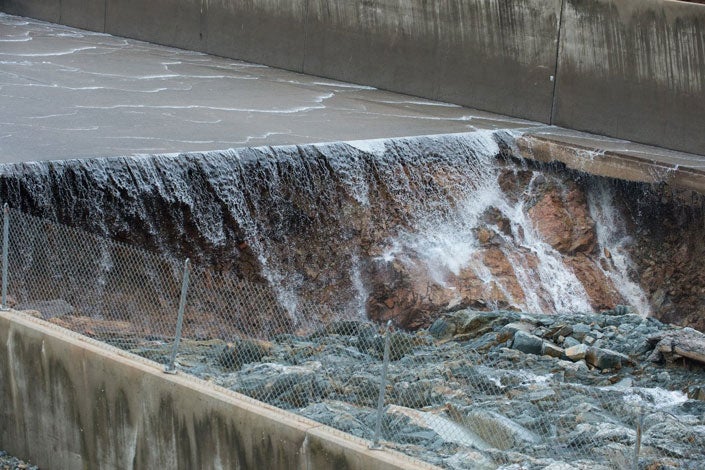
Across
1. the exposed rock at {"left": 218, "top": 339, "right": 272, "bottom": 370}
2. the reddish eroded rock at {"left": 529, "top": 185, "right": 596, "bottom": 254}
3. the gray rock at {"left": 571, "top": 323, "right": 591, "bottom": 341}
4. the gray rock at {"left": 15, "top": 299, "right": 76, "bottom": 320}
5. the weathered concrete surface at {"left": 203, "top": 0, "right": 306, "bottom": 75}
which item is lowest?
the gray rock at {"left": 571, "top": 323, "right": 591, "bottom": 341}

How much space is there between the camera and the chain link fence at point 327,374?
789 centimetres

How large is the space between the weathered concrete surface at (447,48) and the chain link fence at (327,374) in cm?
827

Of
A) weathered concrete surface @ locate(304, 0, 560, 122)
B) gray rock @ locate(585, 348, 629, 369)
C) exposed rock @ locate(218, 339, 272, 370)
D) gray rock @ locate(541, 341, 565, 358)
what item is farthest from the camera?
weathered concrete surface @ locate(304, 0, 560, 122)

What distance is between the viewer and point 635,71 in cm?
1659

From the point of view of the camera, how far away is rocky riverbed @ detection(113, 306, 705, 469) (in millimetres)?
7895

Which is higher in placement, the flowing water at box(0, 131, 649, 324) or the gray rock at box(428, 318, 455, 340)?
the flowing water at box(0, 131, 649, 324)

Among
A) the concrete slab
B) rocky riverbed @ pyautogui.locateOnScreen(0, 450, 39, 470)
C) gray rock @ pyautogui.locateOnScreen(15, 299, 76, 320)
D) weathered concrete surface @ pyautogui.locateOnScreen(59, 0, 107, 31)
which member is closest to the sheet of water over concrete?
the concrete slab

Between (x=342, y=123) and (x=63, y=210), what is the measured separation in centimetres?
515

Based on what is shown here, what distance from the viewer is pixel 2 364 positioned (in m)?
8.91

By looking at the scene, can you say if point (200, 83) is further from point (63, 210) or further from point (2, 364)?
point (2, 364)

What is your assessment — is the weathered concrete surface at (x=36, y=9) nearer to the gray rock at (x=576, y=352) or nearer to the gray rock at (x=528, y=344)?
the gray rock at (x=528, y=344)

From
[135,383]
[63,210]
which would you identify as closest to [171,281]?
[135,383]

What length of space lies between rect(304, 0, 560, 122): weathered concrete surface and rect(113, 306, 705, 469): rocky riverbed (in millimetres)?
5993

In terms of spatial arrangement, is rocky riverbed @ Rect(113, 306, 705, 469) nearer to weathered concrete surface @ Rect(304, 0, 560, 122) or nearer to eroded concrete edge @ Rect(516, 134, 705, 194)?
eroded concrete edge @ Rect(516, 134, 705, 194)
